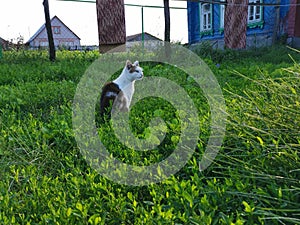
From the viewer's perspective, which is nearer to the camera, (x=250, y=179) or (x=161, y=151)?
(x=250, y=179)

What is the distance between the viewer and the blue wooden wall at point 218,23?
10.2 metres

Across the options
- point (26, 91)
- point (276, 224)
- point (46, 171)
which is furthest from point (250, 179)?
point (26, 91)


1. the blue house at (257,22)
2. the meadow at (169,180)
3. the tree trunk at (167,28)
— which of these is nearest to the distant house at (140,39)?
the tree trunk at (167,28)

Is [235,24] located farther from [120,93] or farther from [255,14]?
[120,93]

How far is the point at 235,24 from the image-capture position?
7.70m

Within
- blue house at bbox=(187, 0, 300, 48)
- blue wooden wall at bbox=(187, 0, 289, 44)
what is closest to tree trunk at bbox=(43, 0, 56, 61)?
blue house at bbox=(187, 0, 300, 48)

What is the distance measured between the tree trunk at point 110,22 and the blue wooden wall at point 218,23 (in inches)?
253

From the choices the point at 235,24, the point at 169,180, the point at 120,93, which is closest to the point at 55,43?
the point at 235,24

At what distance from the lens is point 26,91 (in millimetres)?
3777

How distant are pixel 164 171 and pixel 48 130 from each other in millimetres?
1123

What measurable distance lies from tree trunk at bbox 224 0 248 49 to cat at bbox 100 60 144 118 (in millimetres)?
5730

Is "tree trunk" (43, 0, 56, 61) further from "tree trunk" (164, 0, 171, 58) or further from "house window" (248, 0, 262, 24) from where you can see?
"house window" (248, 0, 262, 24)

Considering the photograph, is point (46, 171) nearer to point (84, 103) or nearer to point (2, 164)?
point (2, 164)

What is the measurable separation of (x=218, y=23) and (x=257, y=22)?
1.85 meters
